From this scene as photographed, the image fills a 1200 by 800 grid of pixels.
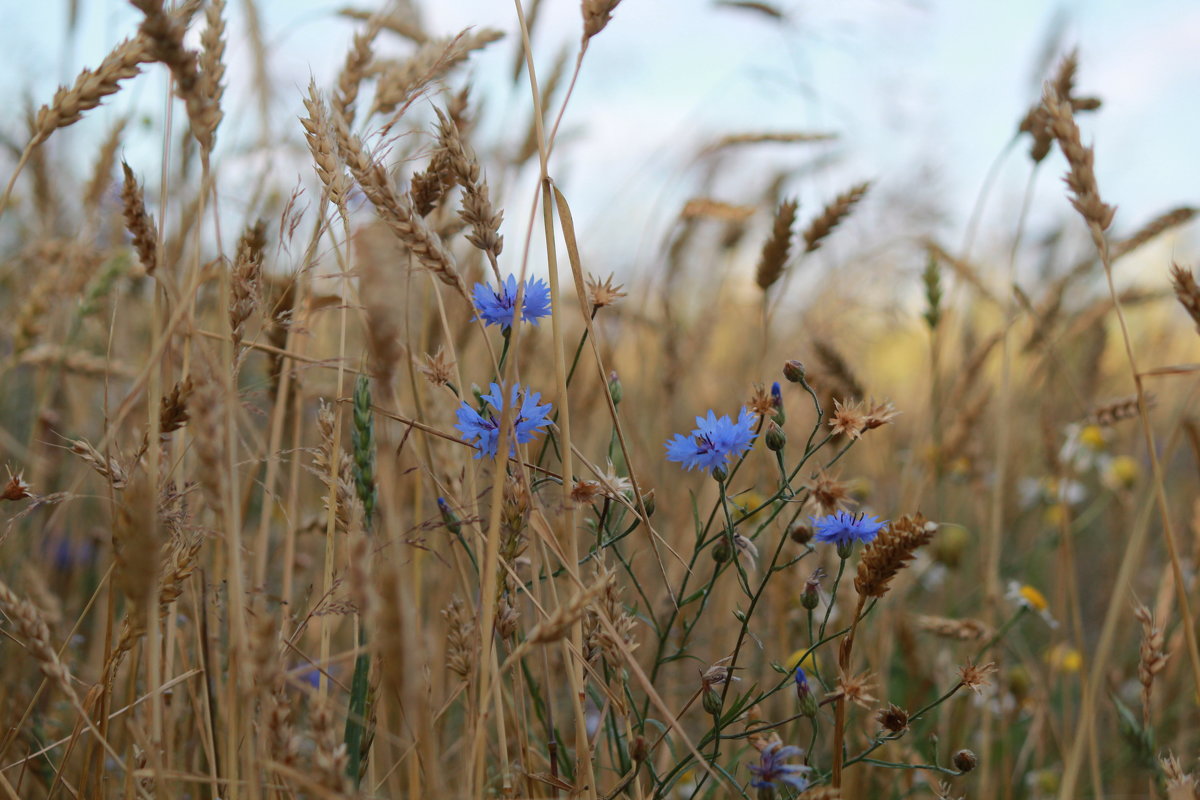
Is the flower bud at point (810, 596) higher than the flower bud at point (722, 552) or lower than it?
lower

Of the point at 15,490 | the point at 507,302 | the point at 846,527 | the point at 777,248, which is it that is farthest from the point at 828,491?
the point at 15,490

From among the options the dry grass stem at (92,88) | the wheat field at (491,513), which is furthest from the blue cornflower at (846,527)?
the dry grass stem at (92,88)

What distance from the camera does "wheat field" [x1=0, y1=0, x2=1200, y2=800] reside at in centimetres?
69

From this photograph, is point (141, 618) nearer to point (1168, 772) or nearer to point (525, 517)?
point (525, 517)

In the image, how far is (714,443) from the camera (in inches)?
31.9

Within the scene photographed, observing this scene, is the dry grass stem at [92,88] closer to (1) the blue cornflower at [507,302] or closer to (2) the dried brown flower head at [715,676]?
(1) the blue cornflower at [507,302]

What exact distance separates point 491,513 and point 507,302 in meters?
0.27

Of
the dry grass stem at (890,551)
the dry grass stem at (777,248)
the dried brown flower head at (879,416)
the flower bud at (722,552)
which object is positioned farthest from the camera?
the dry grass stem at (777,248)

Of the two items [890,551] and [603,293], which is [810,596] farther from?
[603,293]

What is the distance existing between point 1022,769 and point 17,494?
1.53 m

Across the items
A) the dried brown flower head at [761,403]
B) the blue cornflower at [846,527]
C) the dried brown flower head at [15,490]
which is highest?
the dried brown flower head at [761,403]

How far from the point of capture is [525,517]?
2.43ft

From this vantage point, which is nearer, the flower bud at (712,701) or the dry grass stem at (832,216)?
the flower bud at (712,701)

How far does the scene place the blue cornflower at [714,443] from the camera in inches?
31.4
